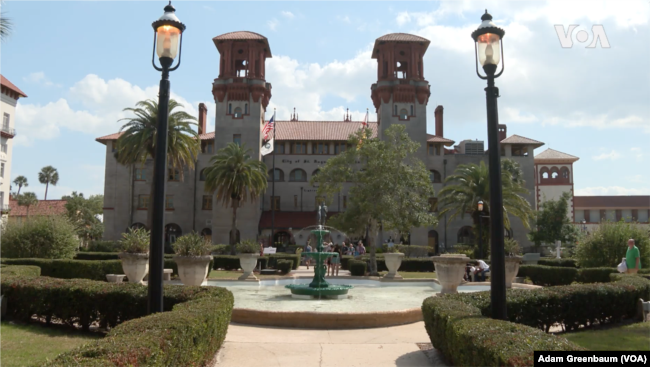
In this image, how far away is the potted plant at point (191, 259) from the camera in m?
15.3

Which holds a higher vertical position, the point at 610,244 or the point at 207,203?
the point at 207,203

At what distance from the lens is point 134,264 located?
1545cm

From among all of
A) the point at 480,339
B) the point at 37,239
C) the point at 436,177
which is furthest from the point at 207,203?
the point at 480,339

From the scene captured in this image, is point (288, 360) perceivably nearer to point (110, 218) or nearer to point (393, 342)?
point (393, 342)

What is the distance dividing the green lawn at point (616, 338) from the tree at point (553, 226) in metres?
43.0

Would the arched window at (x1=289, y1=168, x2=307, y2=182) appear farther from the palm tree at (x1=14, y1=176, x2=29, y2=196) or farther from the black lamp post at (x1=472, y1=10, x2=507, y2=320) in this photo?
the palm tree at (x1=14, y1=176, x2=29, y2=196)

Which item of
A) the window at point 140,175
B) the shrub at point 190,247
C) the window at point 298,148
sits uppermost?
the window at point 298,148

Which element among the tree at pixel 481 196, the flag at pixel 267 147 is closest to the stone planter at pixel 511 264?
the tree at pixel 481 196

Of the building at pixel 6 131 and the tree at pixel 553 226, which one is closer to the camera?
the tree at pixel 553 226

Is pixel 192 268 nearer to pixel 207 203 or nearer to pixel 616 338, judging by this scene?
pixel 616 338

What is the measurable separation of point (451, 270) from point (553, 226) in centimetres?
4021

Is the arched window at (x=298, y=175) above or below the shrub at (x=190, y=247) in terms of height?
above

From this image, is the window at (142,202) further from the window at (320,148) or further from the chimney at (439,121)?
the chimney at (439,121)

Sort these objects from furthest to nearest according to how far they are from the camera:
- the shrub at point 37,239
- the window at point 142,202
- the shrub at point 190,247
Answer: the window at point 142,202 < the shrub at point 37,239 < the shrub at point 190,247
